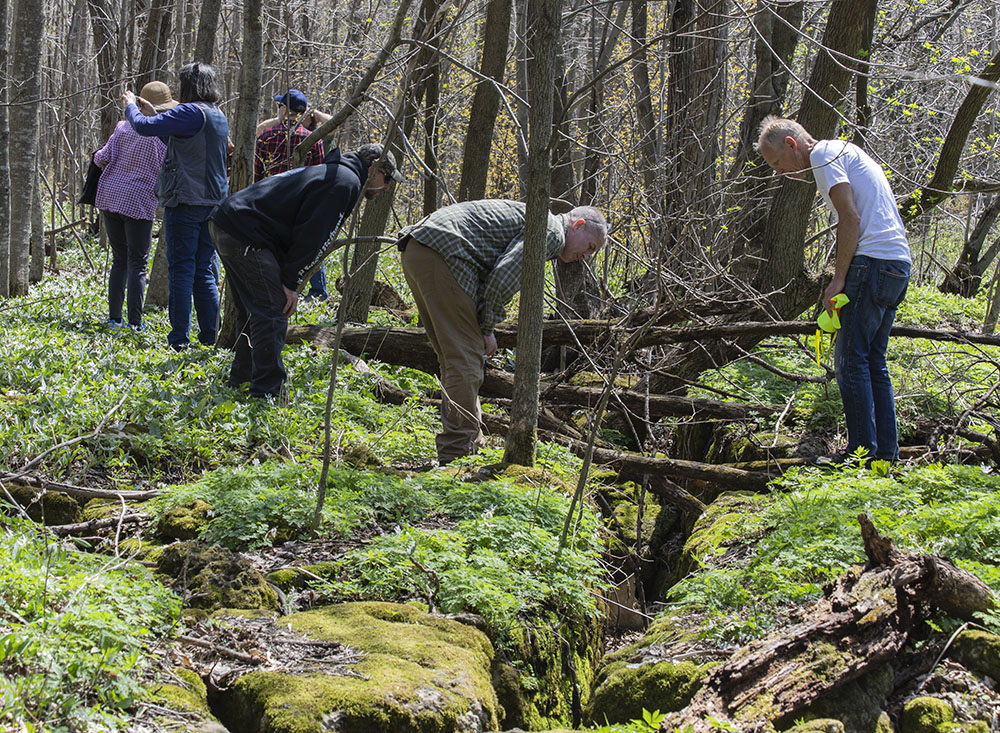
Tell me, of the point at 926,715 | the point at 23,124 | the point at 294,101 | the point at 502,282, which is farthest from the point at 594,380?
the point at 23,124

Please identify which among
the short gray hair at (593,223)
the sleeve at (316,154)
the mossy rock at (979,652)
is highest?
the sleeve at (316,154)

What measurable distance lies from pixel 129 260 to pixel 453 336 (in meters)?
3.86

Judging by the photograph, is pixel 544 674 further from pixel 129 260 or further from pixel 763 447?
pixel 129 260

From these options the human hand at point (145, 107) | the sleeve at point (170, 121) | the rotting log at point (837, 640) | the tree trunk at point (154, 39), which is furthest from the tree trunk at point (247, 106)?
the tree trunk at point (154, 39)

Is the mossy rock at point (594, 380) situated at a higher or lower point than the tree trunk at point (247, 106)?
lower

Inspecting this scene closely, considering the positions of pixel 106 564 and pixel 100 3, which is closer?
pixel 106 564

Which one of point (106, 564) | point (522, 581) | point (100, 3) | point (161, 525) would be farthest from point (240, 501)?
point (100, 3)

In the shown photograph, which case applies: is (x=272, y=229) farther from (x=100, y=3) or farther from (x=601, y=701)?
(x=100, y=3)

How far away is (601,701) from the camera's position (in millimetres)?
3191

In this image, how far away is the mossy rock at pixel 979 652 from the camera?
280 cm

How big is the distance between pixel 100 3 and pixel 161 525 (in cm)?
1351

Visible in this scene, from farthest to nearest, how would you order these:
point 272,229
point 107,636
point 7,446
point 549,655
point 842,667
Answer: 1. point 272,229
2. point 7,446
3. point 549,655
4. point 842,667
5. point 107,636

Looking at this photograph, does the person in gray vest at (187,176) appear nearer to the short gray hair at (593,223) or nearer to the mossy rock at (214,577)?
the short gray hair at (593,223)

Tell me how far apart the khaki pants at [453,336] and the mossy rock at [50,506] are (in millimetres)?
2091
